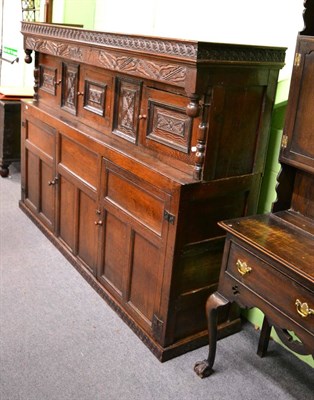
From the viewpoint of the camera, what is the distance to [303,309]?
1.58 metres

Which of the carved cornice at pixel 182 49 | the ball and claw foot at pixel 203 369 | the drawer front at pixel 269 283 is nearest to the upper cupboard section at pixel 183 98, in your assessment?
the carved cornice at pixel 182 49

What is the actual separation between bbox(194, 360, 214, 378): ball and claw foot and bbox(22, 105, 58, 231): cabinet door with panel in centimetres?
154

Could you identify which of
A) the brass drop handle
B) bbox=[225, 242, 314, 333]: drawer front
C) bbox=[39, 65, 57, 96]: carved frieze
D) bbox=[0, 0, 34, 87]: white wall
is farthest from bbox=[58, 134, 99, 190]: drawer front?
bbox=[0, 0, 34, 87]: white wall

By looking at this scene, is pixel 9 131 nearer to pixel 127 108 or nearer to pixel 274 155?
pixel 127 108

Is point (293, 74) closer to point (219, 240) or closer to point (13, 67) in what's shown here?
point (219, 240)

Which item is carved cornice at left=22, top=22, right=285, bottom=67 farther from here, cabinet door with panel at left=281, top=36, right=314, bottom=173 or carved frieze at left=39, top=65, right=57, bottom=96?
carved frieze at left=39, top=65, right=57, bottom=96

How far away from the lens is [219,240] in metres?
2.22

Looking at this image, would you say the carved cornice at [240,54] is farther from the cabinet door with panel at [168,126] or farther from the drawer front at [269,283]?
the drawer front at [269,283]

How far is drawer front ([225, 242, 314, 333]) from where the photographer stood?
5.22ft

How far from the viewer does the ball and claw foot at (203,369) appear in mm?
2141

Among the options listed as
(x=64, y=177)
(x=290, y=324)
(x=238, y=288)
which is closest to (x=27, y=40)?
(x=64, y=177)

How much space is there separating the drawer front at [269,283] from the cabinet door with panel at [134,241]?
1.21 ft

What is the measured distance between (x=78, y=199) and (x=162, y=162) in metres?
0.86

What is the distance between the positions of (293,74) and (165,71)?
52 centimetres
